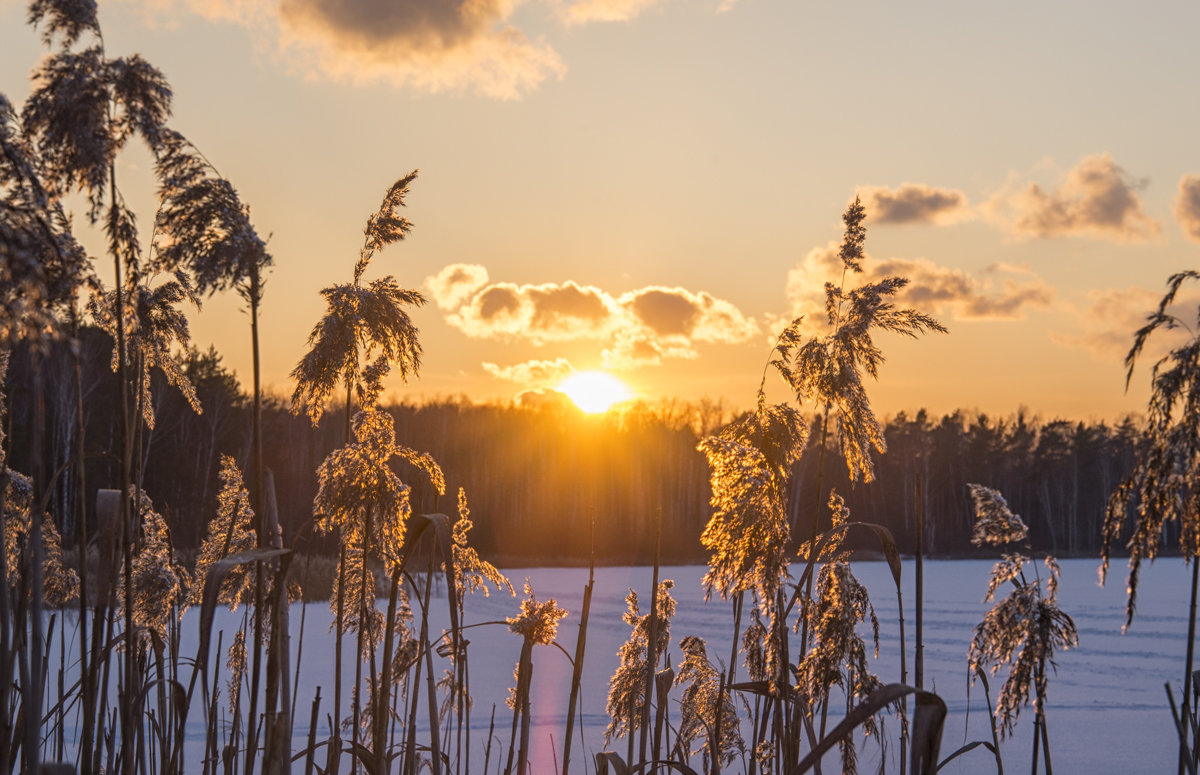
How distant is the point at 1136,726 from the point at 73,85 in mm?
13005

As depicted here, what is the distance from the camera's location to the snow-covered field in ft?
30.6

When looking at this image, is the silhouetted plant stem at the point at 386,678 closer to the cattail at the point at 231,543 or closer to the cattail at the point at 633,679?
the cattail at the point at 231,543

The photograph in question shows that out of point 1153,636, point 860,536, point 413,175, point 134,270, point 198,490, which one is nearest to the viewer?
point 134,270

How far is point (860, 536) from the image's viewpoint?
58281mm

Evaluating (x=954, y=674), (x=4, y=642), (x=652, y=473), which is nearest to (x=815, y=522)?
(x=4, y=642)

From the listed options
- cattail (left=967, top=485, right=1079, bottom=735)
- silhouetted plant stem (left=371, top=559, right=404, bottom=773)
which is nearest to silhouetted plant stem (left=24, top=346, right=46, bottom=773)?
silhouetted plant stem (left=371, top=559, right=404, bottom=773)

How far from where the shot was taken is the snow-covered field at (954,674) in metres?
9.32

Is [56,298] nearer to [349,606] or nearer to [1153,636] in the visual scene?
[349,606]

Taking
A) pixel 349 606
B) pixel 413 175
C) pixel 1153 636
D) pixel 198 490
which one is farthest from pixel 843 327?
pixel 198 490

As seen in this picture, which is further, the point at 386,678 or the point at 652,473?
the point at 652,473

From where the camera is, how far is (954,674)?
49.3ft

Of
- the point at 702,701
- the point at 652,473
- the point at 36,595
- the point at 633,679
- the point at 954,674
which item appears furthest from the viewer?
the point at 652,473

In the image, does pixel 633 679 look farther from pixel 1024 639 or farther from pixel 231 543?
pixel 231 543

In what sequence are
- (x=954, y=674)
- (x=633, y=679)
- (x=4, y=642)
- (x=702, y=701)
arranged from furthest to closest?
(x=954, y=674) < (x=633, y=679) < (x=702, y=701) < (x=4, y=642)
